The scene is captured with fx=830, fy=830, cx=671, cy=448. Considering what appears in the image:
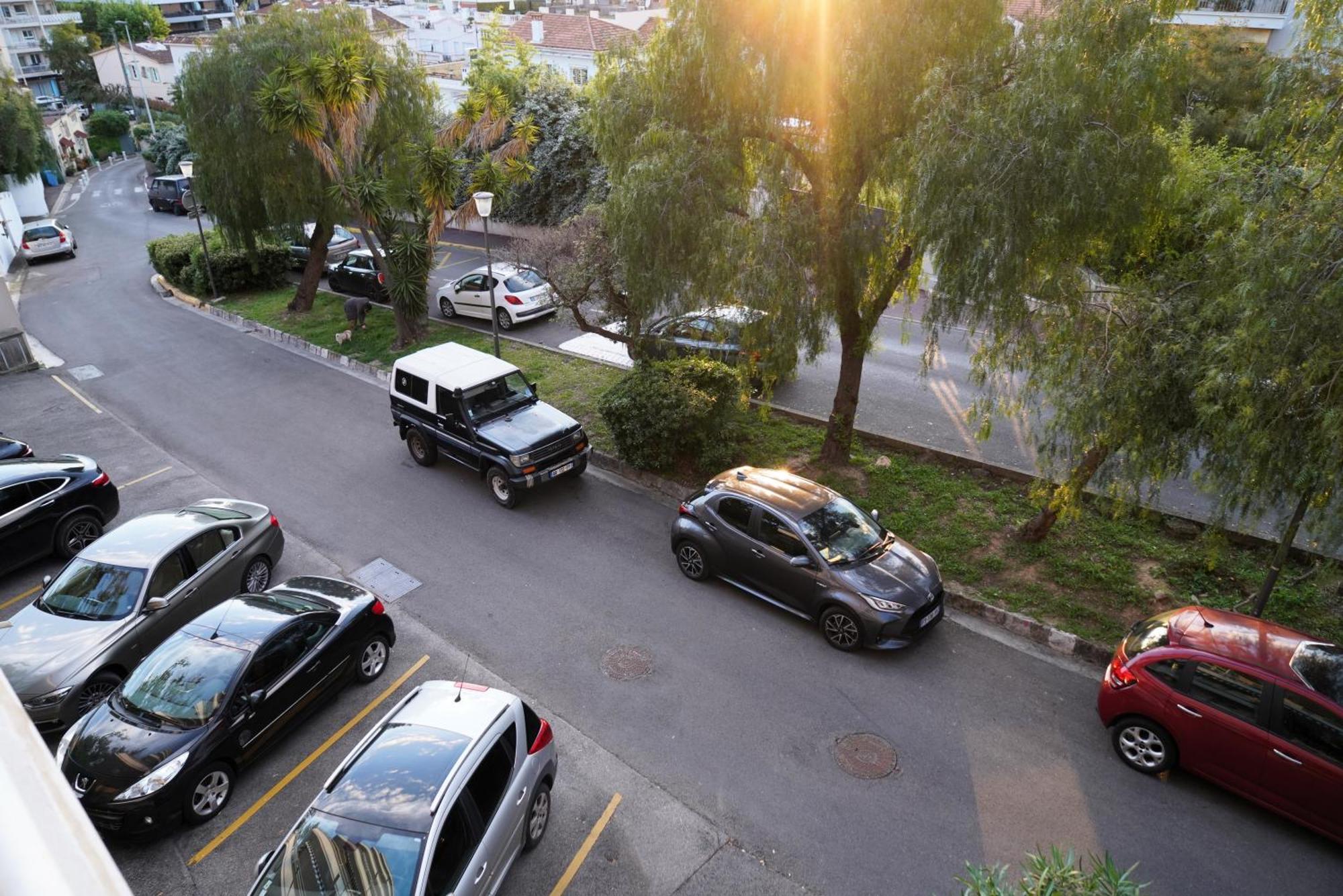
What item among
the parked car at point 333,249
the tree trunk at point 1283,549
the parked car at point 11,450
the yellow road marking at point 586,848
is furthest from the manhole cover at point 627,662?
the parked car at point 333,249

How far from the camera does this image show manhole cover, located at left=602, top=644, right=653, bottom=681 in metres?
10.1

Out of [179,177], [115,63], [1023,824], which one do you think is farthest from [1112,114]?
[115,63]

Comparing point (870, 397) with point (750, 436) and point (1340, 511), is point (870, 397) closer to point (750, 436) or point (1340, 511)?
point (750, 436)

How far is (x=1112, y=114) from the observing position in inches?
378

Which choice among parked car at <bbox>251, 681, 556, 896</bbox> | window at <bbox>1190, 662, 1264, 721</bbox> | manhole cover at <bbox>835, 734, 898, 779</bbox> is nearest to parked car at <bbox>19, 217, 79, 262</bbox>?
parked car at <bbox>251, 681, 556, 896</bbox>

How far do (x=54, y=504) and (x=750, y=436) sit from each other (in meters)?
11.2

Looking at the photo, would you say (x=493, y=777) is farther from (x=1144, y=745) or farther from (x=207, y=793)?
(x=1144, y=745)

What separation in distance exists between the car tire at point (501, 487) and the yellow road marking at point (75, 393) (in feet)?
33.7

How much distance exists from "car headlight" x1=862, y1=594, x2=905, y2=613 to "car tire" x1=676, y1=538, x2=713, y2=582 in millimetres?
2439

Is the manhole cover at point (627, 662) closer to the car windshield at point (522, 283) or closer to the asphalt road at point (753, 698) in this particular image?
the asphalt road at point (753, 698)

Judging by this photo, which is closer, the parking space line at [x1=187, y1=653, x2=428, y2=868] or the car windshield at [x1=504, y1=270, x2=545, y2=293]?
the parking space line at [x1=187, y1=653, x2=428, y2=868]

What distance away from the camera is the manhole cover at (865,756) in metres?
8.71

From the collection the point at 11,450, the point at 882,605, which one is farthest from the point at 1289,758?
the point at 11,450

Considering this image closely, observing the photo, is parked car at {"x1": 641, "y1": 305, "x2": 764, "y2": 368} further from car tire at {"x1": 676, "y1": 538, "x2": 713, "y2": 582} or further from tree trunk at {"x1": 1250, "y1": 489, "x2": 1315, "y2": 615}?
tree trunk at {"x1": 1250, "y1": 489, "x2": 1315, "y2": 615}
